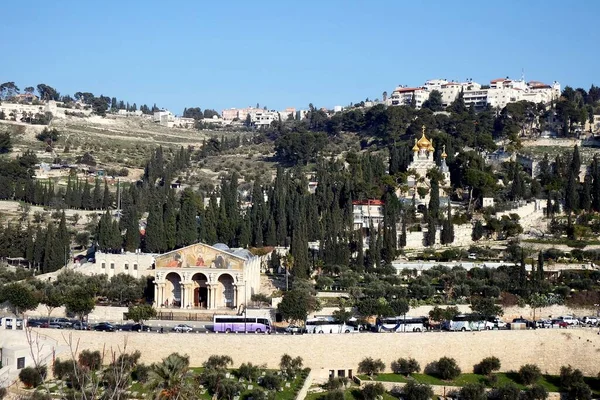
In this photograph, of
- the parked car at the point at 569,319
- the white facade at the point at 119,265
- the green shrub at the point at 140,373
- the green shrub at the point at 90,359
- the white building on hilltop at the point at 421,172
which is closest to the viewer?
the green shrub at the point at 140,373

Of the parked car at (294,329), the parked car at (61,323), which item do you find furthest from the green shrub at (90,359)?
the parked car at (294,329)

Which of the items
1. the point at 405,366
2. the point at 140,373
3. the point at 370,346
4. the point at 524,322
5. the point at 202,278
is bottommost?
the point at 405,366

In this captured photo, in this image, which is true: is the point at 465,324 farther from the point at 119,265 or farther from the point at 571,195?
the point at 571,195

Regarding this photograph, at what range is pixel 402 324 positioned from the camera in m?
43.7

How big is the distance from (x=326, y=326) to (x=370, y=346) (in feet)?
9.64

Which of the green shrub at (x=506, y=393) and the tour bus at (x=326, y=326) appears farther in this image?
the tour bus at (x=326, y=326)

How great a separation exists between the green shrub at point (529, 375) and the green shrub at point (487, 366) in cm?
118

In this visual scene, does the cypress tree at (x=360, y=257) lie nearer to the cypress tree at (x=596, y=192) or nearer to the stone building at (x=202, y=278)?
the stone building at (x=202, y=278)

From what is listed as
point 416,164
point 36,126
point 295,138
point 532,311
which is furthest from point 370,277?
point 36,126

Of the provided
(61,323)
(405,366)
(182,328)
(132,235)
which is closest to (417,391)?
(405,366)

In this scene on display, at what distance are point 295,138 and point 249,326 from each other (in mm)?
50193

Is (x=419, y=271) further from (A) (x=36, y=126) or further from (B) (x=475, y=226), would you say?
(A) (x=36, y=126)

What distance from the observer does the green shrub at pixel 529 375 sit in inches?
1565

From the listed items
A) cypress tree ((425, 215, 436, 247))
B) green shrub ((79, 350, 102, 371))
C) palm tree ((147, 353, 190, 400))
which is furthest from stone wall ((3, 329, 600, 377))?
cypress tree ((425, 215, 436, 247))
